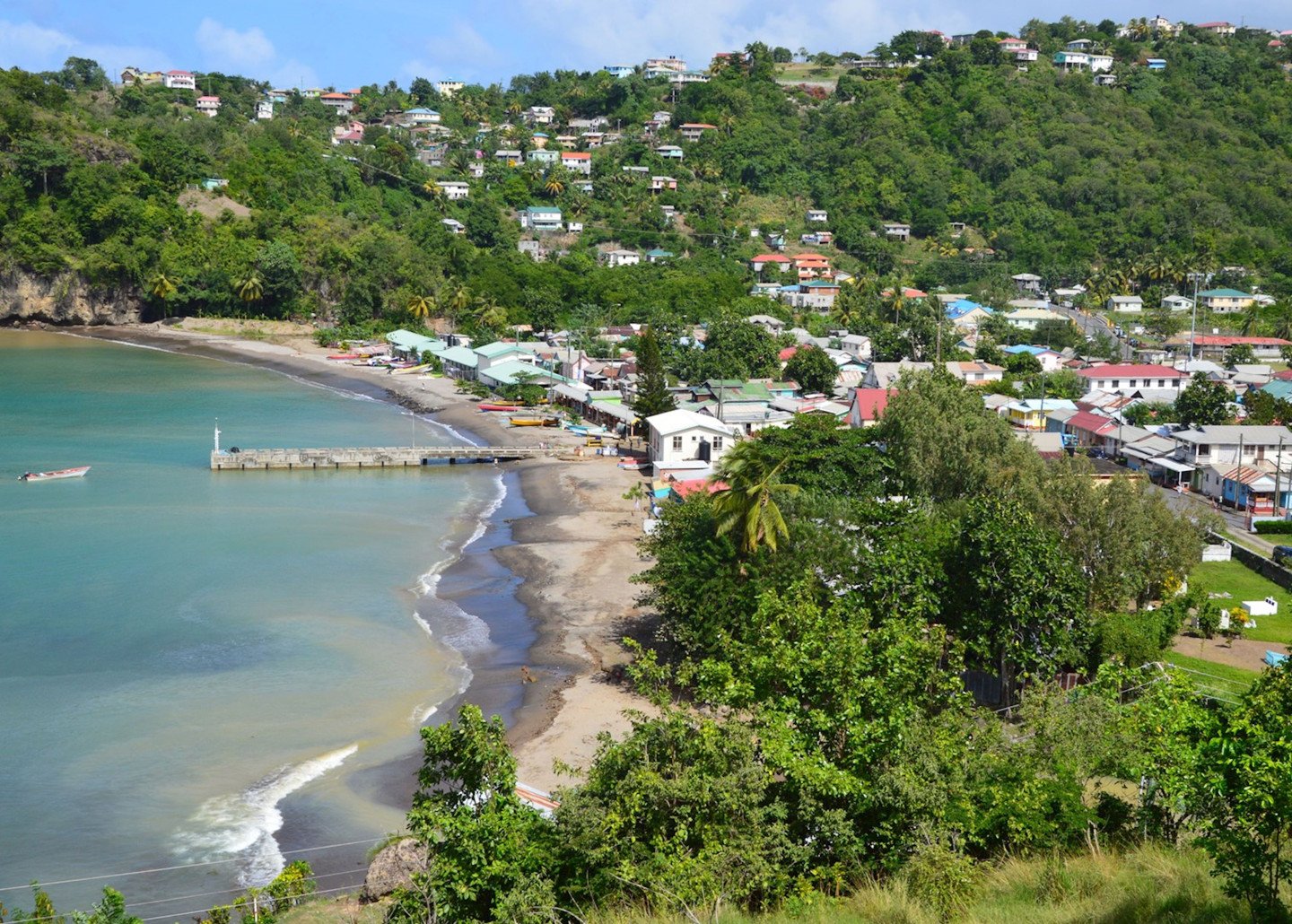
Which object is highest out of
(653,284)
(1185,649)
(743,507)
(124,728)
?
(653,284)

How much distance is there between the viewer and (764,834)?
39.7 ft

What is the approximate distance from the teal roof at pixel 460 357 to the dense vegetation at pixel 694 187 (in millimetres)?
8265

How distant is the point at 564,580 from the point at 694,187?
3294 inches

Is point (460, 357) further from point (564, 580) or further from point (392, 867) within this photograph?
point (392, 867)

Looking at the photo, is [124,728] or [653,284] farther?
[653,284]

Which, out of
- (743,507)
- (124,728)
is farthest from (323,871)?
(743,507)

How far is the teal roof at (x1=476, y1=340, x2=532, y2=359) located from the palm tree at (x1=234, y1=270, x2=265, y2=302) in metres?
25.8

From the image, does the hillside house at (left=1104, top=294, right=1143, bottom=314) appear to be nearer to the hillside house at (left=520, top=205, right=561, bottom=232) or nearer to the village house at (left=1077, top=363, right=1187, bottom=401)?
the village house at (left=1077, top=363, right=1187, bottom=401)

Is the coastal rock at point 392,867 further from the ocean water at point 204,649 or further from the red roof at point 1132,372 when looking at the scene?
the red roof at point 1132,372

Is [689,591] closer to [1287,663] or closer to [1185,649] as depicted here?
[1185,649]

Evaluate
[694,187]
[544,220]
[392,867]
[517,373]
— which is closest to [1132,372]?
[517,373]

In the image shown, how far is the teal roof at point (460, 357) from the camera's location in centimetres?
6769

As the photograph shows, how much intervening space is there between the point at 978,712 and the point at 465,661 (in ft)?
45.2

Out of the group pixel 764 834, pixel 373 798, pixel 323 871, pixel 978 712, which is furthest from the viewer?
pixel 373 798
